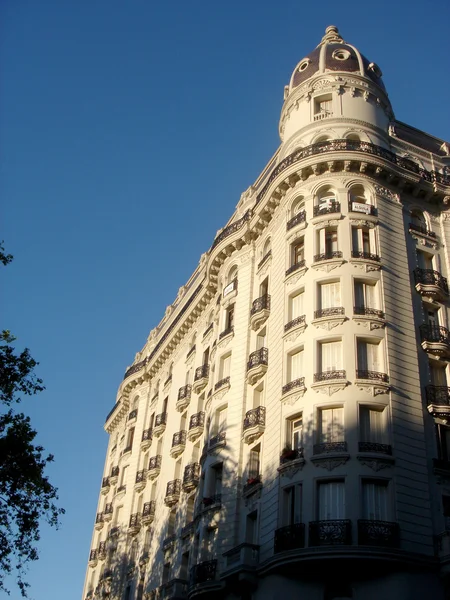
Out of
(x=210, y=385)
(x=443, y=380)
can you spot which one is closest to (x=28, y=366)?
(x=210, y=385)

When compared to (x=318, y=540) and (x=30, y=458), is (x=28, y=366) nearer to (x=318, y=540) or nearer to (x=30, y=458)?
(x=30, y=458)

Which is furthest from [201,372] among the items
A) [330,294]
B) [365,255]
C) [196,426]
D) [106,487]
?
[106,487]

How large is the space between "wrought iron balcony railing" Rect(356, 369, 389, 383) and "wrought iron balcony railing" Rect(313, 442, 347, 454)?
312 cm

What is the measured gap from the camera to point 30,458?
25406mm

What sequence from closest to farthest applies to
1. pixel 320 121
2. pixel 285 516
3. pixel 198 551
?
pixel 285 516, pixel 198 551, pixel 320 121

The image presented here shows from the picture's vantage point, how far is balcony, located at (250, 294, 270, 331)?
35.2m

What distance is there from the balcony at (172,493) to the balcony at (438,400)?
54.6ft

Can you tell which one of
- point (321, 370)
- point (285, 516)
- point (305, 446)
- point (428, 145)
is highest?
point (428, 145)

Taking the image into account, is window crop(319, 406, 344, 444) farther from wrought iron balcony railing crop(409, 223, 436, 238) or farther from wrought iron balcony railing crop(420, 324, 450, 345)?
wrought iron balcony railing crop(409, 223, 436, 238)

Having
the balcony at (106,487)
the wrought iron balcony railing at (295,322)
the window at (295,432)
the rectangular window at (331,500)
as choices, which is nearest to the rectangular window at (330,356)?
the wrought iron balcony railing at (295,322)

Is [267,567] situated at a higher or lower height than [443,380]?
lower

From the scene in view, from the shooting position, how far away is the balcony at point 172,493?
39.6 m

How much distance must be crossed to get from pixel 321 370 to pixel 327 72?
19.7m

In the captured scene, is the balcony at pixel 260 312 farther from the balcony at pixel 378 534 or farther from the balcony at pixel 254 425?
the balcony at pixel 378 534
